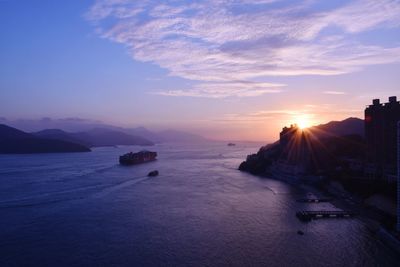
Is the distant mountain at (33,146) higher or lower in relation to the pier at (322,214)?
higher

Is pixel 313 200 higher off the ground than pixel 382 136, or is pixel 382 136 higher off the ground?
pixel 382 136

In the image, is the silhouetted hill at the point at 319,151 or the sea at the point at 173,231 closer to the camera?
the sea at the point at 173,231

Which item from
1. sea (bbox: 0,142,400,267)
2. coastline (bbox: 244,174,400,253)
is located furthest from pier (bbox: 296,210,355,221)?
coastline (bbox: 244,174,400,253)

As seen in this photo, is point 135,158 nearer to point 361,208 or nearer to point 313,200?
point 313,200

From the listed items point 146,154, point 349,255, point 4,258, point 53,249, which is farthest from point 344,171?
point 146,154

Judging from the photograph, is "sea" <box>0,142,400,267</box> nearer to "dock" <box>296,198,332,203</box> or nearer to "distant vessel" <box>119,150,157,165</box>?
"dock" <box>296,198,332,203</box>

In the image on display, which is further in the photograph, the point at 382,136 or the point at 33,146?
the point at 33,146

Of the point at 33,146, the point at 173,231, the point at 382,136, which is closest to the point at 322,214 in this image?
the point at 173,231

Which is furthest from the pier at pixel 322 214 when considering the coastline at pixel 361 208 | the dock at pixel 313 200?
the dock at pixel 313 200

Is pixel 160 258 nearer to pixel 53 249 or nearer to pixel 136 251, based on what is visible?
pixel 136 251

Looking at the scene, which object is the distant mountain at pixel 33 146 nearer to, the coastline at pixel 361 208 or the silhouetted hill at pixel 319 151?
the silhouetted hill at pixel 319 151
